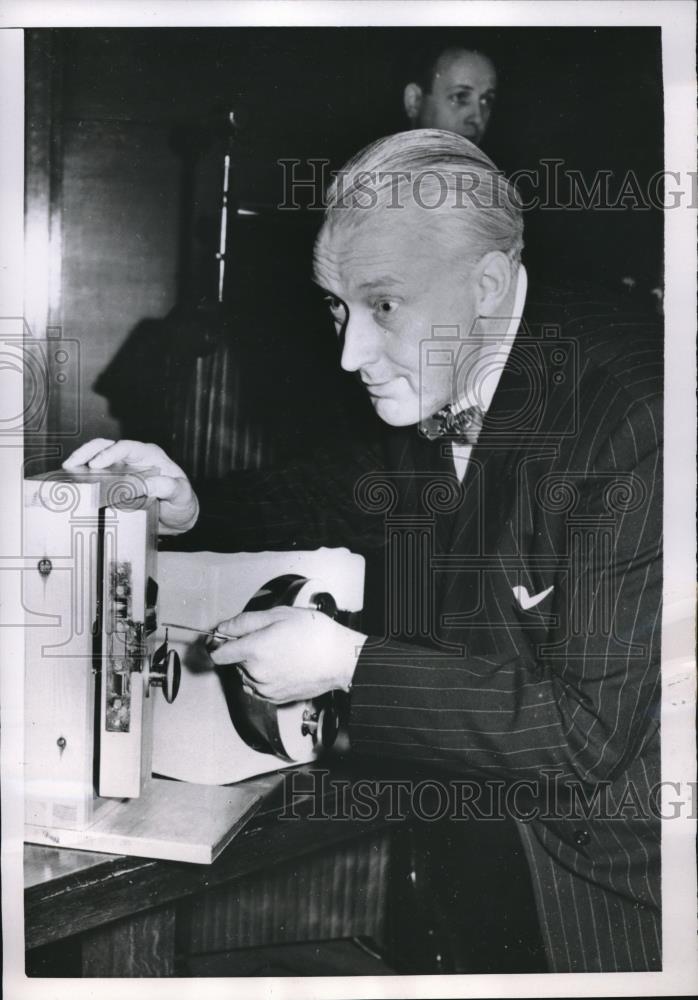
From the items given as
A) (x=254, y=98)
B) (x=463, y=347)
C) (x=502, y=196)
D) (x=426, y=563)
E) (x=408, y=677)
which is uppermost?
(x=254, y=98)

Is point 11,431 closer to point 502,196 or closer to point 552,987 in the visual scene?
point 502,196

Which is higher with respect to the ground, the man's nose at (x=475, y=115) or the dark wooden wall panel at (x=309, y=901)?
the man's nose at (x=475, y=115)

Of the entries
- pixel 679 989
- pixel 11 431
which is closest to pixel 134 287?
pixel 11 431

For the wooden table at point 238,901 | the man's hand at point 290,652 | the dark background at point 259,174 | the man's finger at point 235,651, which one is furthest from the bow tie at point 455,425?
the wooden table at point 238,901

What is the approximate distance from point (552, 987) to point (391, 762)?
49cm

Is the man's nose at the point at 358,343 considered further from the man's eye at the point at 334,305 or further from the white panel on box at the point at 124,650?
the white panel on box at the point at 124,650

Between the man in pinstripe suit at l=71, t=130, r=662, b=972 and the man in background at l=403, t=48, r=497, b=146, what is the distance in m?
0.03

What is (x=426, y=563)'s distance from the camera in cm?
163

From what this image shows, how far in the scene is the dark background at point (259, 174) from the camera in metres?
1.61

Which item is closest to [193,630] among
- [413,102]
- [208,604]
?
[208,604]

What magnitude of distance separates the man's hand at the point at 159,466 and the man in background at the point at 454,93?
71 cm

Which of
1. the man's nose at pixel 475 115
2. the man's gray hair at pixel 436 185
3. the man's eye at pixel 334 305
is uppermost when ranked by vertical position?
the man's nose at pixel 475 115

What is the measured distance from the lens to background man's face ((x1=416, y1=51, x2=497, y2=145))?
159 centimetres

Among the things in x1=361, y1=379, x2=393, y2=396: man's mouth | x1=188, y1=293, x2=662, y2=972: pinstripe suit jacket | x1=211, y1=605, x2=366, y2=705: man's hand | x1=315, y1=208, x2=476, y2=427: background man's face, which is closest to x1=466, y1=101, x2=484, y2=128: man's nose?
x1=315, y1=208, x2=476, y2=427: background man's face
